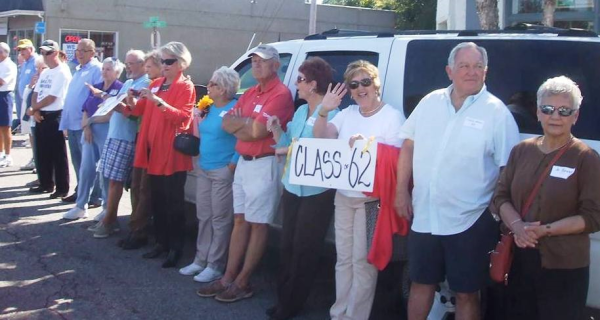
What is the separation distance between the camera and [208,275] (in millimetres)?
6629

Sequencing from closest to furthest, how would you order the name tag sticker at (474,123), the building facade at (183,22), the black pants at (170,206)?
1. the name tag sticker at (474,123)
2. the black pants at (170,206)
3. the building facade at (183,22)

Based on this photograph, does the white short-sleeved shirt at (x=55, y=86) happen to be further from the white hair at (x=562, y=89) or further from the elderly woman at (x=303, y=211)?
the white hair at (x=562, y=89)

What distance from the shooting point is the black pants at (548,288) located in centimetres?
405

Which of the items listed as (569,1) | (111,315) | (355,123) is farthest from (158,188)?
(569,1)

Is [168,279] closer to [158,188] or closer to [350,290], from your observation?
[158,188]

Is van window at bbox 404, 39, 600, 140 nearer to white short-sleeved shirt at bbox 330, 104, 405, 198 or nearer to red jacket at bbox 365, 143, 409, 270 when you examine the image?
white short-sleeved shirt at bbox 330, 104, 405, 198

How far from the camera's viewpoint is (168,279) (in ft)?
21.9

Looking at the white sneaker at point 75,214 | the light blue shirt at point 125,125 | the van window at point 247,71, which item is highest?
the van window at point 247,71

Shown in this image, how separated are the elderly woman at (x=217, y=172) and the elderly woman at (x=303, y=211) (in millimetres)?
840

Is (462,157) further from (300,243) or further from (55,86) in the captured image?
(55,86)

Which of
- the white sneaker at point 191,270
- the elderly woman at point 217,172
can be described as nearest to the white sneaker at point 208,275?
the elderly woman at point 217,172

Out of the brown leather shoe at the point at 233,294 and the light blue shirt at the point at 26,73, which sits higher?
the light blue shirt at the point at 26,73

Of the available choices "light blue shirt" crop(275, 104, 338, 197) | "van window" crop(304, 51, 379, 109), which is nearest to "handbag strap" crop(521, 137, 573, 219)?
"light blue shirt" crop(275, 104, 338, 197)

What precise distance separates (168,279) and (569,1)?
9.41 m
